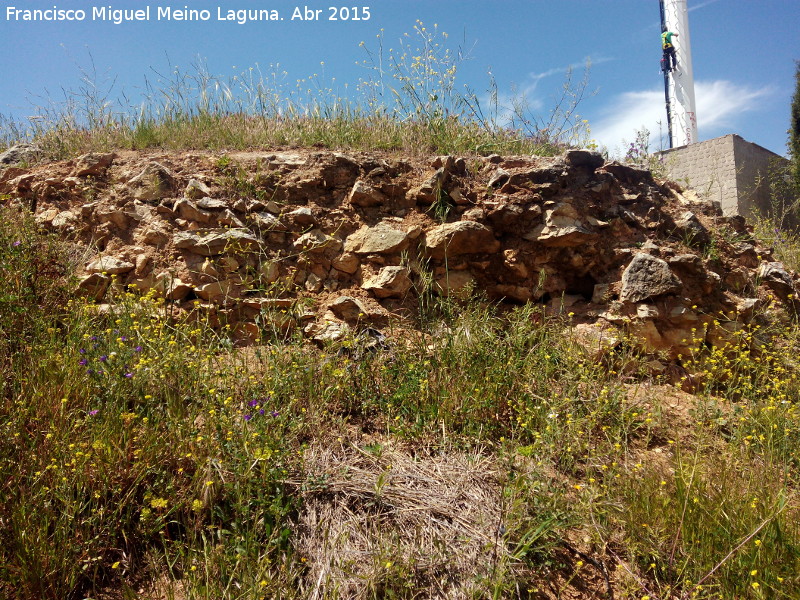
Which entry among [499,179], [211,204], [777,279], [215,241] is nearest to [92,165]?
[211,204]

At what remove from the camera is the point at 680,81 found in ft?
48.4

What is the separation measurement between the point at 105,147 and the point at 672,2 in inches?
631

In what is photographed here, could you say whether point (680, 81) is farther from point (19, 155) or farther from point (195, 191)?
point (19, 155)

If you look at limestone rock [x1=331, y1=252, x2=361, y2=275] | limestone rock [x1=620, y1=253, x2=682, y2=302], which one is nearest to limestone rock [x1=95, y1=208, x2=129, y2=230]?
limestone rock [x1=331, y1=252, x2=361, y2=275]

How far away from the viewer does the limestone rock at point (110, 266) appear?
4156mm

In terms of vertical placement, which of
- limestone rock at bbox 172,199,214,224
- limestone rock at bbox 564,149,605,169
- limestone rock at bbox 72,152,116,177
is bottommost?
limestone rock at bbox 172,199,214,224

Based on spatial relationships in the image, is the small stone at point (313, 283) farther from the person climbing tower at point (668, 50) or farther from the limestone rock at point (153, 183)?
the person climbing tower at point (668, 50)

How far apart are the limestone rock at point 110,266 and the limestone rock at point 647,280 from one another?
4192mm

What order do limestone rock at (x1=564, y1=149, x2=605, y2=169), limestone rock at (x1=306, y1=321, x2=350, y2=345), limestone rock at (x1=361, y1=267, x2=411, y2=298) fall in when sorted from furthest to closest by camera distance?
limestone rock at (x1=564, y1=149, x2=605, y2=169) → limestone rock at (x1=361, y1=267, x2=411, y2=298) → limestone rock at (x1=306, y1=321, x2=350, y2=345)

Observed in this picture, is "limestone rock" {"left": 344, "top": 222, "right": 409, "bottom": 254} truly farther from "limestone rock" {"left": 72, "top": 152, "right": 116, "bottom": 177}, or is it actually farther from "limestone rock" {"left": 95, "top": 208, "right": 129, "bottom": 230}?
"limestone rock" {"left": 72, "top": 152, "right": 116, "bottom": 177}

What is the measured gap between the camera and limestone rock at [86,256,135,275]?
4.16 m

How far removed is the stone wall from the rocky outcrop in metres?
5.08

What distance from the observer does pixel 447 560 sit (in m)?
2.22

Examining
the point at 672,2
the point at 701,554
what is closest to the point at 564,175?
the point at 701,554
